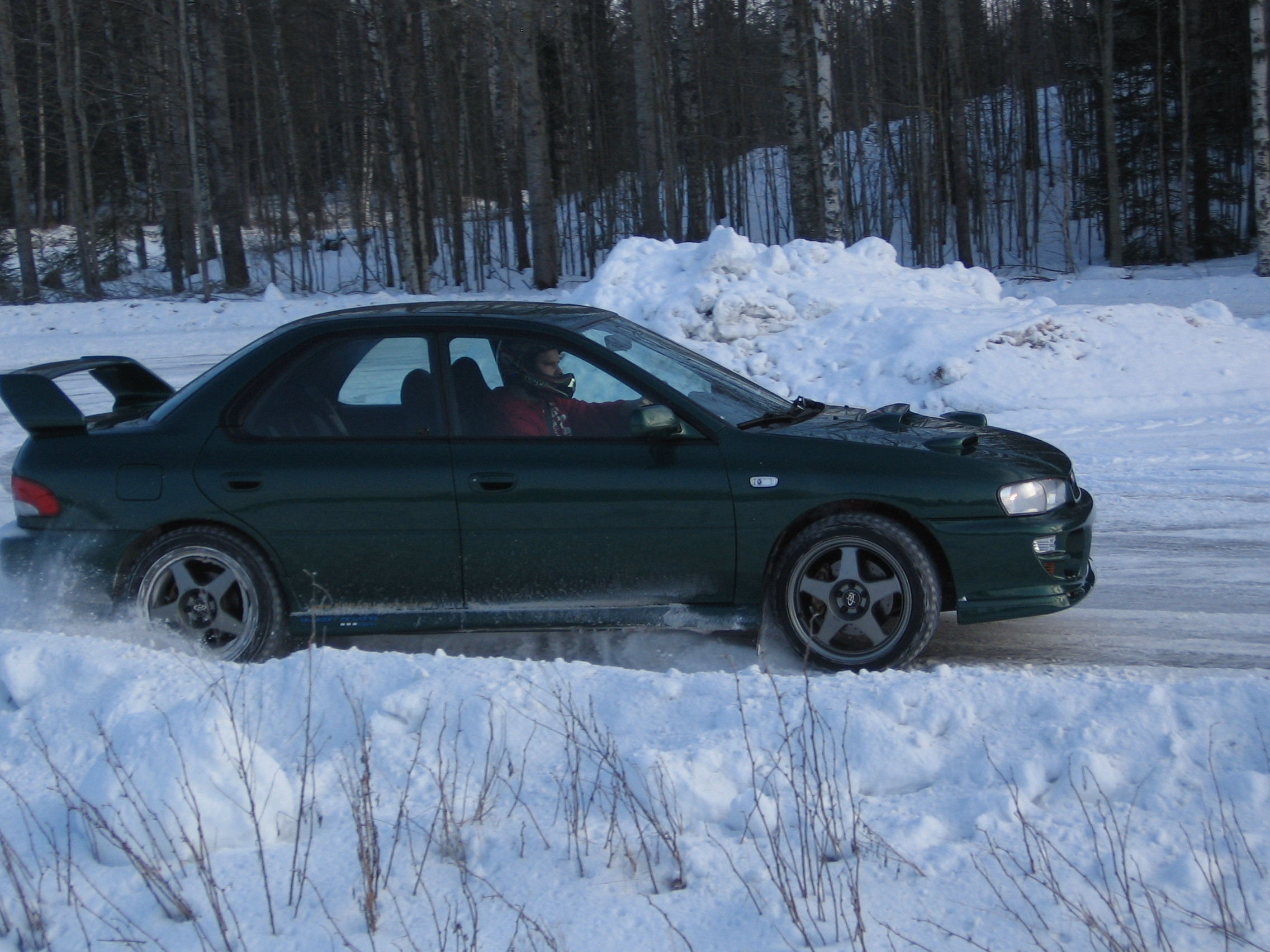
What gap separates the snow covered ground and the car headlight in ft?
2.21

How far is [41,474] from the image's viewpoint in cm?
516

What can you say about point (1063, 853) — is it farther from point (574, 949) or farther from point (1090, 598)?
point (1090, 598)

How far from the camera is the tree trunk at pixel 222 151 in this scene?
91.8ft

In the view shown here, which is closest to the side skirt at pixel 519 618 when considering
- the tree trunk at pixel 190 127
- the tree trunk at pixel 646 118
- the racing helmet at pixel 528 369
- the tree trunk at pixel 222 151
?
the racing helmet at pixel 528 369

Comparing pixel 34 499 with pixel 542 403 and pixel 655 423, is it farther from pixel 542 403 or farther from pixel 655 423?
pixel 655 423

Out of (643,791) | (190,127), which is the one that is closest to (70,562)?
(643,791)

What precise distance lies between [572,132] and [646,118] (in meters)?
11.0

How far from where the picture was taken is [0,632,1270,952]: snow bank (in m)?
2.98

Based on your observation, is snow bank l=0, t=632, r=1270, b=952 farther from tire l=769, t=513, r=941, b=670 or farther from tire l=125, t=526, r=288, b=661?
tire l=125, t=526, r=288, b=661

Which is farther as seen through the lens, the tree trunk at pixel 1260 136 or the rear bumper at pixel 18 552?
the tree trunk at pixel 1260 136

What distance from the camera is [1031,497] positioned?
4.93 meters

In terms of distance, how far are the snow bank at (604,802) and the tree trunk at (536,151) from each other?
59.0 ft

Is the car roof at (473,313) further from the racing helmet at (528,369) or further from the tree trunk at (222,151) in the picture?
the tree trunk at (222,151)

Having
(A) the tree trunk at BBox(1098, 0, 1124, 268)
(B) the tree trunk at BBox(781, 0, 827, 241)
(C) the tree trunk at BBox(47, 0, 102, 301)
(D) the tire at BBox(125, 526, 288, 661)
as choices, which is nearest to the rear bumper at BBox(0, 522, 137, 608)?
(D) the tire at BBox(125, 526, 288, 661)
